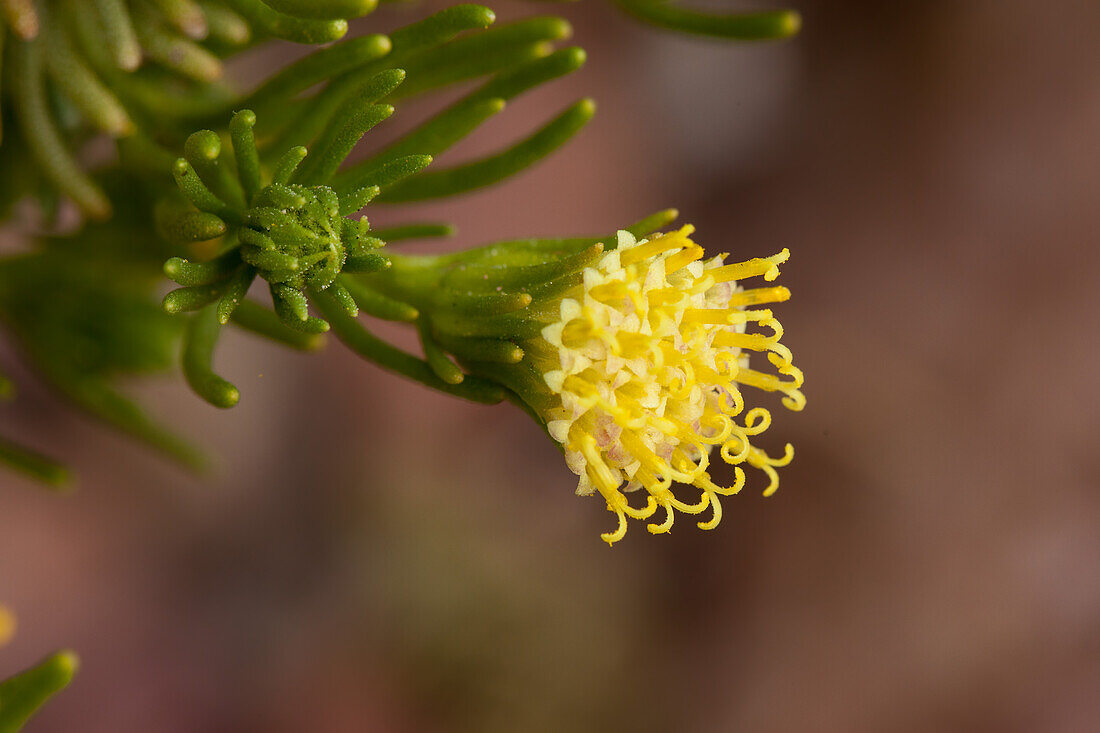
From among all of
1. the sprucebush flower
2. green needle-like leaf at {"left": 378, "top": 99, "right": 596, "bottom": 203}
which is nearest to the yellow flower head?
the sprucebush flower

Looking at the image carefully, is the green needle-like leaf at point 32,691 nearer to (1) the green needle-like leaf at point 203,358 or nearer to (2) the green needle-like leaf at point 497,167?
(1) the green needle-like leaf at point 203,358

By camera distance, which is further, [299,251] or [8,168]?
[8,168]

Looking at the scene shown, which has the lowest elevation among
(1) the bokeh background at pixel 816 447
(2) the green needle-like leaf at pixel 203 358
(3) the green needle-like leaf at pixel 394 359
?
(1) the bokeh background at pixel 816 447

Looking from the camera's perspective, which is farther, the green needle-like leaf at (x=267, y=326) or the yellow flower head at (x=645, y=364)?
the green needle-like leaf at (x=267, y=326)

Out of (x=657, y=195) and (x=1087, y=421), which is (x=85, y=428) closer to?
(x=657, y=195)

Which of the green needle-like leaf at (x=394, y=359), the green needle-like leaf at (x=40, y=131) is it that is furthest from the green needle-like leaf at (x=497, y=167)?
the green needle-like leaf at (x=40, y=131)

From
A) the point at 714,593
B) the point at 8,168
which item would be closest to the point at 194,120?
the point at 8,168
